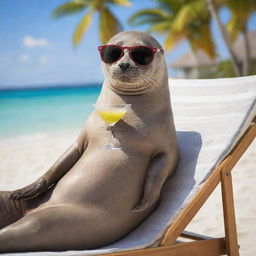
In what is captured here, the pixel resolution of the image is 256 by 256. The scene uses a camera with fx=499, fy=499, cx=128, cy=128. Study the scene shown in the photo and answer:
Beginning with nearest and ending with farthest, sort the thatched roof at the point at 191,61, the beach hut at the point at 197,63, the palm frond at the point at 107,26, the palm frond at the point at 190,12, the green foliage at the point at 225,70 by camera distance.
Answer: the palm frond at the point at 190,12 < the palm frond at the point at 107,26 < the green foliage at the point at 225,70 < the beach hut at the point at 197,63 < the thatched roof at the point at 191,61

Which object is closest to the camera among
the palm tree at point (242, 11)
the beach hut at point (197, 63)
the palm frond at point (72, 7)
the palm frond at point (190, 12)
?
the palm tree at point (242, 11)

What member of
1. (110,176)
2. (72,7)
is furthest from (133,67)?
(72,7)

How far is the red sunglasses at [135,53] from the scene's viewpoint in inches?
109

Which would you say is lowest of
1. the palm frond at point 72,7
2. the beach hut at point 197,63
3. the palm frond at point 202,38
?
the beach hut at point 197,63

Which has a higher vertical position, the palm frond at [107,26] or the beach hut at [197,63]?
the palm frond at [107,26]

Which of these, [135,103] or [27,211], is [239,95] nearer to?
[135,103]

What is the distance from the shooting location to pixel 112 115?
8.82 ft

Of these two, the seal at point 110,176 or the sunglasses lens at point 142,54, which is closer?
the seal at point 110,176

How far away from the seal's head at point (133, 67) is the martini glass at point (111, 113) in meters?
0.13

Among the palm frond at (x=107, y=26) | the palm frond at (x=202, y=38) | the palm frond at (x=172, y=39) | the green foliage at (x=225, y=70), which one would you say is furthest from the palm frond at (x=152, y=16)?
the green foliage at (x=225, y=70)

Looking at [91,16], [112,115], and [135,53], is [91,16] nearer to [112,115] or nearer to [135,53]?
[135,53]

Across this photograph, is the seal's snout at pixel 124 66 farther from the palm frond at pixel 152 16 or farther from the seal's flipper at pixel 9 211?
the palm frond at pixel 152 16

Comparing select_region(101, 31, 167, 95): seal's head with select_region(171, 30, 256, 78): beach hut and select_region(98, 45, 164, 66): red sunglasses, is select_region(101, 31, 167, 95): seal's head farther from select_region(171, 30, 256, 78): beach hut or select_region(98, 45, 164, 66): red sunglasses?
select_region(171, 30, 256, 78): beach hut

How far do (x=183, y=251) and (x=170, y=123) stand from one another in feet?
2.33
